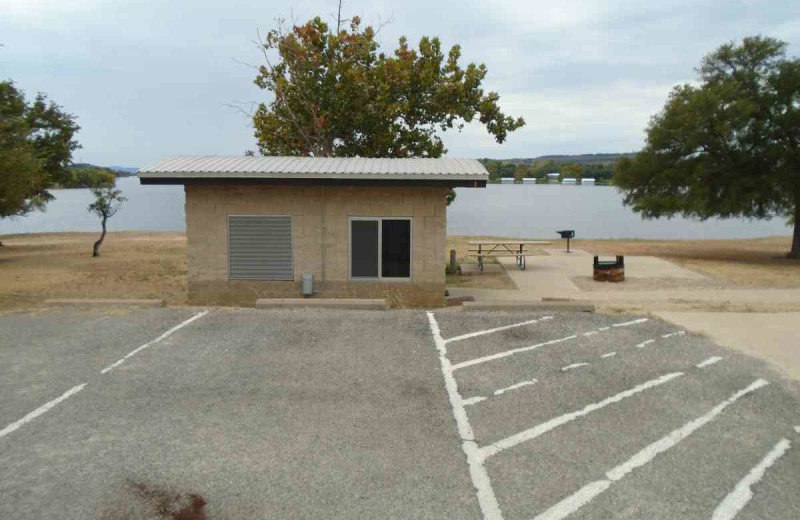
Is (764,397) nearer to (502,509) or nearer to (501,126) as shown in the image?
(502,509)

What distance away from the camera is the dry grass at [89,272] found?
15602 millimetres

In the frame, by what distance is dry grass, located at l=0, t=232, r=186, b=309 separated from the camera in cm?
1560

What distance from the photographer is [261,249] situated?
43.9 feet

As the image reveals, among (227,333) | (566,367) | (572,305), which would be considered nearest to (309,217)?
(227,333)

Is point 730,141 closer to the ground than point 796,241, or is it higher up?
higher up

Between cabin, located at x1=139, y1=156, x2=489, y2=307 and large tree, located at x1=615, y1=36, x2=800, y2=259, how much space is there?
13.9 metres

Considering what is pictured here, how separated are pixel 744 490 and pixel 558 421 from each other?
1629 millimetres

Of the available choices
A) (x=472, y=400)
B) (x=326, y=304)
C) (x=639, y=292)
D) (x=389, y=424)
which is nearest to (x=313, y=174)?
(x=326, y=304)

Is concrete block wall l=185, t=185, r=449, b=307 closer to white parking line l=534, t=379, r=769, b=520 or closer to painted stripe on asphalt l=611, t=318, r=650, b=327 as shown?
painted stripe on asphalt l=611, t=318, r=650, b=327

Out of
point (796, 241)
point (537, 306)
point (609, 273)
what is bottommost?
point (609, 273)

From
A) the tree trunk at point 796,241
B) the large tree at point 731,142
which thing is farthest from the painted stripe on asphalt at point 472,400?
the tree trunk at point 796,241

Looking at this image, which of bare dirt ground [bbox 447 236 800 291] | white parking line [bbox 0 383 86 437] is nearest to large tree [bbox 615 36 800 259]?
bare dirt ground [bbox 447 236 800 291]

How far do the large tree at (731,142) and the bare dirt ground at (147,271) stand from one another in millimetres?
2060

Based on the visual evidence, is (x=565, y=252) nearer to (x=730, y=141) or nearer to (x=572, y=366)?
(x=730, y=141)
